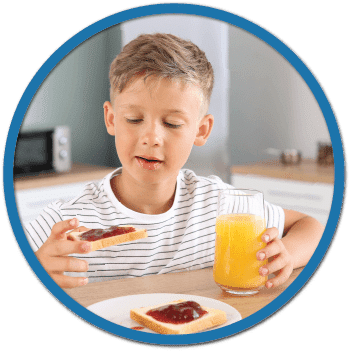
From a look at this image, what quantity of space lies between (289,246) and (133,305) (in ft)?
1.19

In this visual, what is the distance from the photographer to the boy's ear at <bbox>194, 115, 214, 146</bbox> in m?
0.98

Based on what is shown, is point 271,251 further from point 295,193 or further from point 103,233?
point 103,233

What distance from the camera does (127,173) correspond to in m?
1.01

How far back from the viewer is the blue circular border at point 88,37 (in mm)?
902

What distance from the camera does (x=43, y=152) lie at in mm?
1017

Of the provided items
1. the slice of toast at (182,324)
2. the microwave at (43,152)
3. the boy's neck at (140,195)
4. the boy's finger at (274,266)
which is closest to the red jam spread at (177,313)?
the slice of toast at (182,324)

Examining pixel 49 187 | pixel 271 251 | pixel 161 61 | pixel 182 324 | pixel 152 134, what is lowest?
pixel 182 324

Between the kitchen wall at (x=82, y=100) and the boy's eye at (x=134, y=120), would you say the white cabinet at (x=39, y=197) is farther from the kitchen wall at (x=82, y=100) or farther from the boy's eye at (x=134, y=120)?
the boy's eye at (x=134, y=120)

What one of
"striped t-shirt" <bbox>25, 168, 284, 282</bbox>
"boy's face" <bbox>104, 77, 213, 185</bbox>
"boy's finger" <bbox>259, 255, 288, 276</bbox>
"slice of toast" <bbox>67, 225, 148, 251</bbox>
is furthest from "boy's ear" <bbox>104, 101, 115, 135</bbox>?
"boy's finger" <bbox>259, 255, 288, 276</bbox>

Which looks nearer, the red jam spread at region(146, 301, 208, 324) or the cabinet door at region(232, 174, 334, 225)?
the red jam spread at region(146, 301, 208, 324)

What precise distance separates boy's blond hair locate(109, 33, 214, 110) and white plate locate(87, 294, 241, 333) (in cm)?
42

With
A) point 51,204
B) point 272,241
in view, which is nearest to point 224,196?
point 272,241

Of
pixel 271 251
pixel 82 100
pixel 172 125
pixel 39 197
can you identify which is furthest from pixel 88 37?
pixel 271 251

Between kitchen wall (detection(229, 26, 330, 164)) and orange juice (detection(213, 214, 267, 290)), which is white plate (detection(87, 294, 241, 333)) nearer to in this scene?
orange juice (detection(213, 214, 267, 290))
